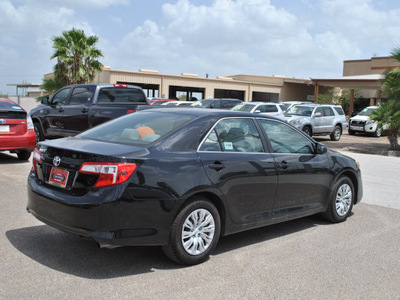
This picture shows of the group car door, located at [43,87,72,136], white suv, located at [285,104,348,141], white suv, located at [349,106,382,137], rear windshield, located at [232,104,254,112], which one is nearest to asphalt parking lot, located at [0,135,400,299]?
car door, located at [43,87,72,136]

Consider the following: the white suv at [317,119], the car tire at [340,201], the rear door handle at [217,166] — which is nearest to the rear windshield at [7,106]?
the rear door handle at [217,166]

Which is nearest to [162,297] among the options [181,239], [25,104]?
[181,239]

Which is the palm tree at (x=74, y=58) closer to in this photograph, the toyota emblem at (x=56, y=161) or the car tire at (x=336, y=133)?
the car tire at (x=336, y=133)

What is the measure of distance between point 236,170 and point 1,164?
290 inches

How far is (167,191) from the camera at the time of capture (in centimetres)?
419

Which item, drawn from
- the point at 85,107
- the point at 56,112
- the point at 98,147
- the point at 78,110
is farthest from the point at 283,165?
the point at 56,112

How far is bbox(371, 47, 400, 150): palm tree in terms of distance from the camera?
58.1ft

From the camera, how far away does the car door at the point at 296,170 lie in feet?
17.9

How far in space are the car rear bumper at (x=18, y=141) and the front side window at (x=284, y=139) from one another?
6.66 metres

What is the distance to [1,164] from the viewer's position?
10234 mm

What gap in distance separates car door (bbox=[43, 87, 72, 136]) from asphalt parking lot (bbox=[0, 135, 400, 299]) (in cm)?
635

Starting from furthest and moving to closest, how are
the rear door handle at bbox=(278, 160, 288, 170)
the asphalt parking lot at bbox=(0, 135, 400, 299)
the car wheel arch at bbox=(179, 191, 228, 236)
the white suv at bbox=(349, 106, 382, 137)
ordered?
the white suv at bbox=(349, 106, 382, 137) → the rear door handle at bbox=(278, 160, 288, 170) → the car wheel arch at bbox=(179, 191, 228, 236) → the asphalt parking lot at bbox=(0, 135, 400, 299)

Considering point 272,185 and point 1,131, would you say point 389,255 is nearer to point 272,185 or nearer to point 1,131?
point 272,185

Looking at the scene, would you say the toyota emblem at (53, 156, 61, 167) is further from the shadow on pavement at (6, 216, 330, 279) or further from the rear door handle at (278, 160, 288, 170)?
the rear door handle at (278, 160, 288, 170)
